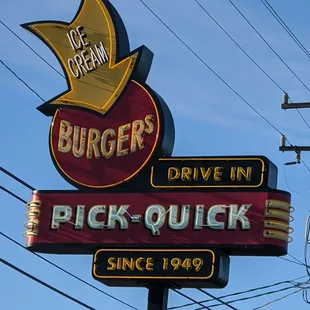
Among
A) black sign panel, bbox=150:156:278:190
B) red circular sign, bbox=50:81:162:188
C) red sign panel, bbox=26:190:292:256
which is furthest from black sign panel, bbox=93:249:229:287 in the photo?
red circular sign, bbox=50:81:162:188

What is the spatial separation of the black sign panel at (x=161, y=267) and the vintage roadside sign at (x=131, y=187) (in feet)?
0.07

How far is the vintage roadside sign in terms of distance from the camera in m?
33.2

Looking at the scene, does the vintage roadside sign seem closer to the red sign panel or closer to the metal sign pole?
the red sign panel

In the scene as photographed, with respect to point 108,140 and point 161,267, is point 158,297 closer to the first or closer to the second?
point 161,267

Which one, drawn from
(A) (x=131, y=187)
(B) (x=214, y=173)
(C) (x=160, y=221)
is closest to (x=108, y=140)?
(A) (x=131, y=187)

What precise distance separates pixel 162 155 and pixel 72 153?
7.48ft

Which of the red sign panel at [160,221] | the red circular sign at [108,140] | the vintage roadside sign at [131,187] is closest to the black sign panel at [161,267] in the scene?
the vintage roadside sign at [131,187]

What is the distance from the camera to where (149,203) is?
112 feet

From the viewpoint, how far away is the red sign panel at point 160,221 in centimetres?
3309

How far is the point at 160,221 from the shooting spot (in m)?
33.9

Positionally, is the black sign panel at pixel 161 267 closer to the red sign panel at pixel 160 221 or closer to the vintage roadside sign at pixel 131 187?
the vintage roadside sign at pixel 131 187

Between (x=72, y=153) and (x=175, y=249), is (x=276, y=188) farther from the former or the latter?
(x=72, y=153)

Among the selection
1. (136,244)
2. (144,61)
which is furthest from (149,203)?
(144,61)

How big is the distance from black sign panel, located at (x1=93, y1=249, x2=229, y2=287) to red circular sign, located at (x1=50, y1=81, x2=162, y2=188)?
1.91 meters
